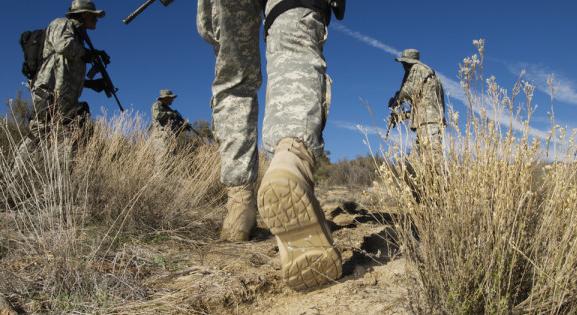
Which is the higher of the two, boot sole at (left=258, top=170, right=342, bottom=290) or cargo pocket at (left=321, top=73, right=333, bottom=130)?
cargo pocket at (left=321, top=73, right=333, bottom=130)

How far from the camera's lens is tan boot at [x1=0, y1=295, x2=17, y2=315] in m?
1.31

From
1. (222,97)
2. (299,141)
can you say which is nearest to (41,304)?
(299,141)

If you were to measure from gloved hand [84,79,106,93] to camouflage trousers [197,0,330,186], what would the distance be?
15.1ft

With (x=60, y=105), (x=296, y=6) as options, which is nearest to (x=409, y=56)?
(x=60, y=105)

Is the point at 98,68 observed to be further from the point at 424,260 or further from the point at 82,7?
the point at 424,260

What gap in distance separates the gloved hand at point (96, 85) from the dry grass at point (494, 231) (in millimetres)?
5778

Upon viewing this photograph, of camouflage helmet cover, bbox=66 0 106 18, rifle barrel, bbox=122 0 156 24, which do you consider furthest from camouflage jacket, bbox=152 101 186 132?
rifle barrel, bbox=122 0 156 24

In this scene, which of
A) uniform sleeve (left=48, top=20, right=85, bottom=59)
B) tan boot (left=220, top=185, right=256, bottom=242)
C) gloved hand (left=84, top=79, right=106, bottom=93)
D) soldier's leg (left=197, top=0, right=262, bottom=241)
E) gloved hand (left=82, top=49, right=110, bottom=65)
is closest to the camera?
soldier's leg (left=197, top=0, right=262, bottom=241)

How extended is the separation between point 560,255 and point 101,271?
142 centimetres

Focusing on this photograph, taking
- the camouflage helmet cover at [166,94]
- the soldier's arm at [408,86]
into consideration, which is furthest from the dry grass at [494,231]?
the camouflage helmet cover at [166,94]

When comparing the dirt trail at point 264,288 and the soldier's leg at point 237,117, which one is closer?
the dirt trail at point 264,288

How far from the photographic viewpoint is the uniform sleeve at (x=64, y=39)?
5.22 meters

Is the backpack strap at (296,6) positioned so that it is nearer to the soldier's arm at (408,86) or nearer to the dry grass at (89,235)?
the dry grass at (89,235)

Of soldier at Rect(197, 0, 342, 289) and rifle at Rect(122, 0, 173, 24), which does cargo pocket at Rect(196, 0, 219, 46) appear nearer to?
soldier at Rect(197, 0, 342, 289)
